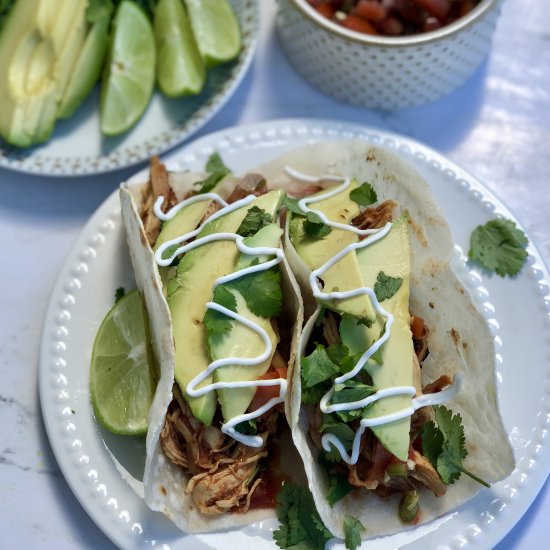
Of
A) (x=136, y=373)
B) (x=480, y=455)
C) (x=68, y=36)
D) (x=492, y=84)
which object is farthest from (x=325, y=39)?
(x=480, y=455)

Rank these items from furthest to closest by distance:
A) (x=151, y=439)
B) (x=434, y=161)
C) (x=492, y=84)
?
(x=492, y=84) → (x=434, y=161) → (x=151, y=439)

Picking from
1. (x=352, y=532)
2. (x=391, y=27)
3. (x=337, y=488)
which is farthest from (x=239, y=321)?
(x=391, y=27)

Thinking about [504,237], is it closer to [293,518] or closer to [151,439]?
[293,518]

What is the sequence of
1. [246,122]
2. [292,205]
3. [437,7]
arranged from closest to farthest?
[292,205]
[437,7]
[246,122]

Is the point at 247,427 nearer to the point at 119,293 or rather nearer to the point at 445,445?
the point at 445,445

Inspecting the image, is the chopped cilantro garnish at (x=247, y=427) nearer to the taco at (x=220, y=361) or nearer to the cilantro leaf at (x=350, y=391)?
the taco at (x=220, y=361)
